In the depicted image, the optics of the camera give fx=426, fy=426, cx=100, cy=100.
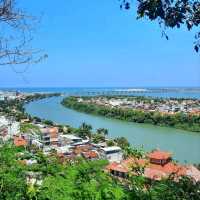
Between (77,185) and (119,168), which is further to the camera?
(119,168)

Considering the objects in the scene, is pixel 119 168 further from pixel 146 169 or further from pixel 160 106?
pixel 160 106

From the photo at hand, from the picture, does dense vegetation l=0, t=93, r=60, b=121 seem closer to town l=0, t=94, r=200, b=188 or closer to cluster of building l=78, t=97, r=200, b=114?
town l=0, t=94, r=200, b=188

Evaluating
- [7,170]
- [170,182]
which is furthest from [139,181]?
[7,170]

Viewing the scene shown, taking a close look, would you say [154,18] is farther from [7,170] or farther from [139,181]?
[7,170]

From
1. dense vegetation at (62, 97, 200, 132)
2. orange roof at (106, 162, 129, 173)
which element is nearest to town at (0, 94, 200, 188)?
orange roof at (106, 162, 129, 173)

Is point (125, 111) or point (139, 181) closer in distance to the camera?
point (139, 181)

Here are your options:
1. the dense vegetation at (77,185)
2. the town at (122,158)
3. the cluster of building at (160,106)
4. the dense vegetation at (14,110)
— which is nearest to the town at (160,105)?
the cluster of building at (160,106)

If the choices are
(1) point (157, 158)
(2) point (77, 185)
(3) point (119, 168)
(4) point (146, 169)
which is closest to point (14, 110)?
(1) point (157, 158)

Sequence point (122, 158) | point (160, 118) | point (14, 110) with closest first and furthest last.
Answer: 1. point (122, 158)
2. point (160, 118)
3. point (14, 110)

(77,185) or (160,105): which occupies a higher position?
(77,185)
